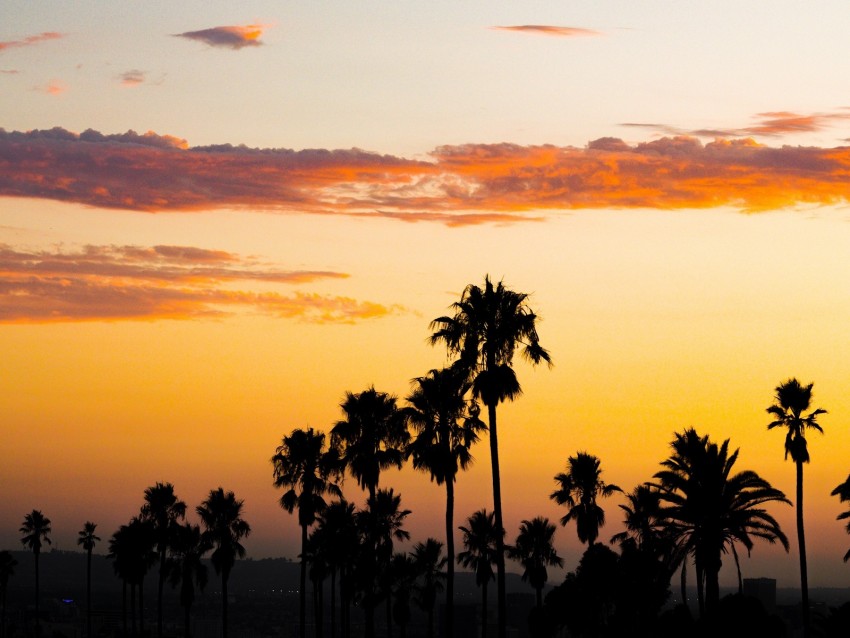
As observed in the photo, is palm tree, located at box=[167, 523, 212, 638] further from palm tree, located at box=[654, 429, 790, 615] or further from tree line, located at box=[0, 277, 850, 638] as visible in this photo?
palm tree, located at box=[654, 429, 790, 615]

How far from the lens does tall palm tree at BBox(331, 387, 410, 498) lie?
3214 inches

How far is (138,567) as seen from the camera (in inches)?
5128

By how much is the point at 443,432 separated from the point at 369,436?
40.2 feet

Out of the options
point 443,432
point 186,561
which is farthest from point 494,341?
point 186,561

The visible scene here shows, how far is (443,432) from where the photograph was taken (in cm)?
7088

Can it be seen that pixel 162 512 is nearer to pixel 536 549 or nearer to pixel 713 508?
pixel 536 549

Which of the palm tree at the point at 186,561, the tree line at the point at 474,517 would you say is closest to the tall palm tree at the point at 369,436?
the tree line at the point at 474,517

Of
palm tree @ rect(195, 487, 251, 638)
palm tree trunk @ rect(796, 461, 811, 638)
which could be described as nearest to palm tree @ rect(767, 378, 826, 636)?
palm tree trunk @ rect(796, 461, 811, 638)

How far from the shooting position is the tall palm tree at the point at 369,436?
81625 millimetres

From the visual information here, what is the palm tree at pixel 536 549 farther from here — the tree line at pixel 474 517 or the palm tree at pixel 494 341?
the palm tree at pixel 494 341

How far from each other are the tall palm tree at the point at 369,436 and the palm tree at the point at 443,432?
993 cm

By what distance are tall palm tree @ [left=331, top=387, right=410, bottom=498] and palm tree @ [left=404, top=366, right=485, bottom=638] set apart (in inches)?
391

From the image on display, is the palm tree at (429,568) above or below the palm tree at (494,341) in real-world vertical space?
below

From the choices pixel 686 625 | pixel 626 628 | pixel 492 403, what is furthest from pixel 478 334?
pixel 626 628
